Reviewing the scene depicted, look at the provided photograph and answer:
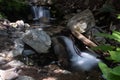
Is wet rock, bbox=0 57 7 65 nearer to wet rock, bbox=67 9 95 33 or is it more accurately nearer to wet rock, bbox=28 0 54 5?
wet rock, bbox=67 9 95 33

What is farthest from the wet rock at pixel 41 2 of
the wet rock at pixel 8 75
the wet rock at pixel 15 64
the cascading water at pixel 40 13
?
the wet rock at pixel 8 75

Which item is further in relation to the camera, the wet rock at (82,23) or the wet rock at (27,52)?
the wet rock at (82,23)

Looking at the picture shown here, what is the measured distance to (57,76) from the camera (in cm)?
571

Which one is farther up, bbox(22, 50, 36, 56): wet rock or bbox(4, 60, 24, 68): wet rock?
bbox(22, 50, 36, 56): wet rock

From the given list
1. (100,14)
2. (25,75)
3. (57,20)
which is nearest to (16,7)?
(57,20)

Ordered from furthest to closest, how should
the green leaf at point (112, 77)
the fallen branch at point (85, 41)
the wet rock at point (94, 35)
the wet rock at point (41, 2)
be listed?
1. the wet rock at point (41, 2)
2. the wet rock at point (94, 35)
3. the fallen branch at point (85, 41)
4. the green leaf at point (112, 77)

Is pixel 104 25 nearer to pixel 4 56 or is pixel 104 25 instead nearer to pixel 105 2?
pixel 105 2

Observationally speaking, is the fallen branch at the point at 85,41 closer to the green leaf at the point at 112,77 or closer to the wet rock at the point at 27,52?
the wet rock at the point at 27,52

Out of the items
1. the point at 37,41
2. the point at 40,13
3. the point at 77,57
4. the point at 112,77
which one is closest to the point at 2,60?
the point at 37,41

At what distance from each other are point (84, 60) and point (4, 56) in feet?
7.01

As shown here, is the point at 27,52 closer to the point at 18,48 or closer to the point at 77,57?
the point at 18,48

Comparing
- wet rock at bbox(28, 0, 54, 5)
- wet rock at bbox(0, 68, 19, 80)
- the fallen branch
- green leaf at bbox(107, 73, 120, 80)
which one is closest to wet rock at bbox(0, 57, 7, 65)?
wet rock at bbox(0, 68, 19, 80)

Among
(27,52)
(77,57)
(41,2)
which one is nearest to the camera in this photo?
(27,52)

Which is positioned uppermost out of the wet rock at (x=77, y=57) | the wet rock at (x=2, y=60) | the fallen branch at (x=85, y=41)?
the fallen branch at (x=85, y=41)
